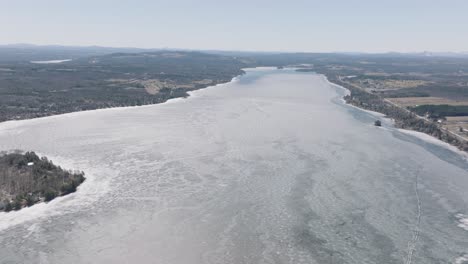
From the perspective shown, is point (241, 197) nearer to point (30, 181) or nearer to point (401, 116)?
point (30, 181)

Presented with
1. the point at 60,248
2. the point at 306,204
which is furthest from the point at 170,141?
the point at 60,248

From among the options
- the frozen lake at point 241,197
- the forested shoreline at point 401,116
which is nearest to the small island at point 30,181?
the frozen lake at point 241,197

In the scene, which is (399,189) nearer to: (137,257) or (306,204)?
(306,204)

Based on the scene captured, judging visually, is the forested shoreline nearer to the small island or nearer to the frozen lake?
the frozen lake

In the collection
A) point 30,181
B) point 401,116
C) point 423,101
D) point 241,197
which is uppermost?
point 30,181

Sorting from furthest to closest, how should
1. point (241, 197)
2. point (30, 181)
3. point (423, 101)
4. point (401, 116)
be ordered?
point (423, 101), point (401, 116), point (30, 181), point (241, 197)

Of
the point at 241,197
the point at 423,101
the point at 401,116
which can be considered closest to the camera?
the point at 241,197

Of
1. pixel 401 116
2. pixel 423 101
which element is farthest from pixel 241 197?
pixel 423 101
